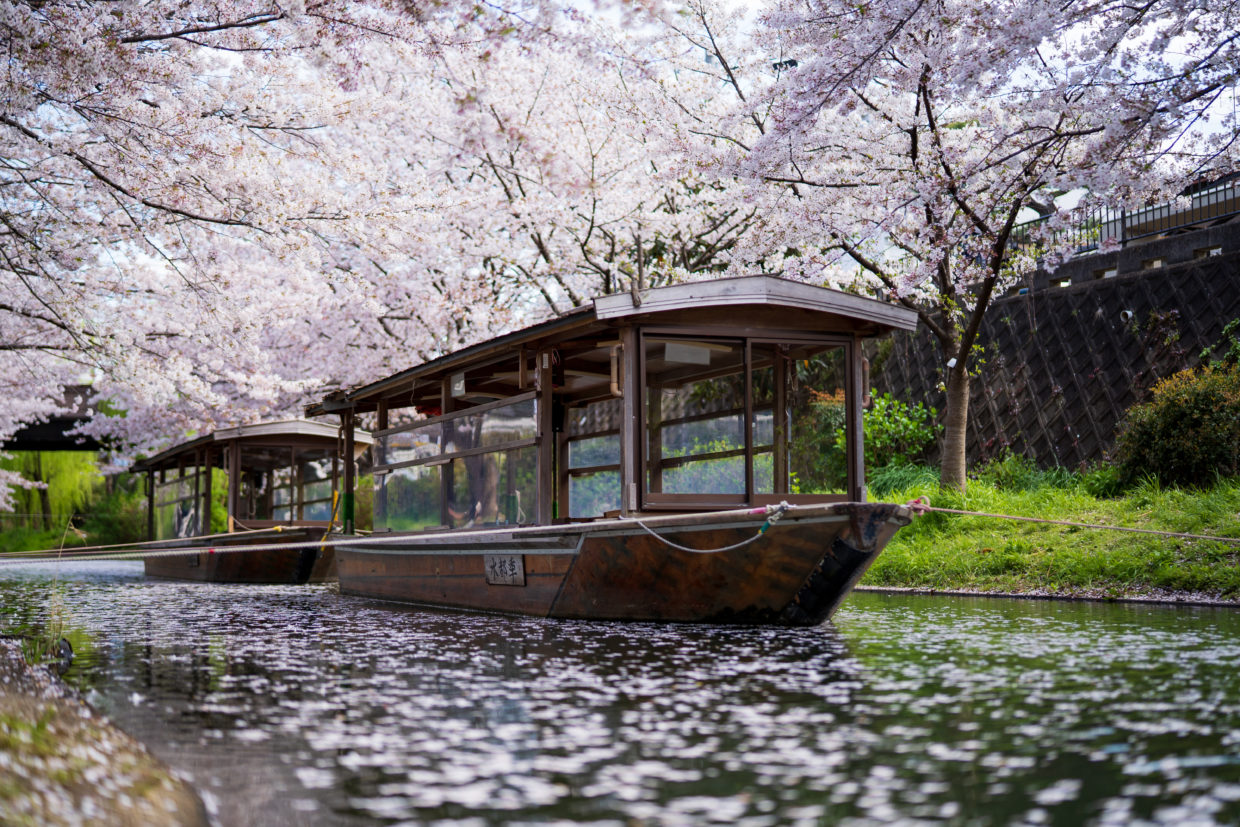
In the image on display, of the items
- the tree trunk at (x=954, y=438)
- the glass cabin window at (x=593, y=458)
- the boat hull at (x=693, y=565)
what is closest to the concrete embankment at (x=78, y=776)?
the boat hull at (x=693, y=565)

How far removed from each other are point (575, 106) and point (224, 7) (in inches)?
400

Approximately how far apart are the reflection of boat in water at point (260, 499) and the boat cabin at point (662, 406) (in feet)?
17.6

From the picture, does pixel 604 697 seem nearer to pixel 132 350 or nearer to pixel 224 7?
pixel 224 7

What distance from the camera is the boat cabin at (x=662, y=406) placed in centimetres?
889

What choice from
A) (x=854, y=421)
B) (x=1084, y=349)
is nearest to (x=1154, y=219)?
(x=1084, y=349)

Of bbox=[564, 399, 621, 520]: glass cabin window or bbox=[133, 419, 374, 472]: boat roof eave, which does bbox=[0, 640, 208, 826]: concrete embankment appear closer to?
bbox=[564, 399, 621, 520]: glass cabin window

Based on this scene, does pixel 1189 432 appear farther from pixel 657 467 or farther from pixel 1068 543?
pixel 657 467

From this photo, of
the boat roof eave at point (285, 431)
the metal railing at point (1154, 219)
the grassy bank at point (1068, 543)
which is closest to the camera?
the grassy bank at point (1068, 543)

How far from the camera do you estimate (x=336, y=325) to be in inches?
802

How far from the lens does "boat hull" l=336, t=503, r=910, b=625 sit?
790cm

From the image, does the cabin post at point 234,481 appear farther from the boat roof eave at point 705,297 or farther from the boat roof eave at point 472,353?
the boat roof eave at point 705,297

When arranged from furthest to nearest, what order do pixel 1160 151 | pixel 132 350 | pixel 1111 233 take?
1. pixel 1111 233
2. pixel 132 350
3. pixel 1160 151

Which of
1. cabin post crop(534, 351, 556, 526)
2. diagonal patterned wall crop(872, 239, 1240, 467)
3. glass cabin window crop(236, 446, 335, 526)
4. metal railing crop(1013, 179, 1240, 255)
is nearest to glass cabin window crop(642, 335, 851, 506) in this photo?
cabin post crop(534, 351, 556, 526)

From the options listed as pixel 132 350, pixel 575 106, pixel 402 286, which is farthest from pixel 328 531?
pixel 575 106
